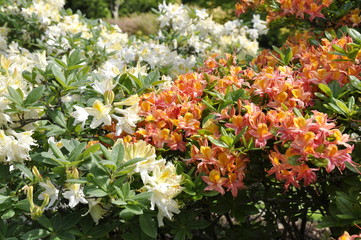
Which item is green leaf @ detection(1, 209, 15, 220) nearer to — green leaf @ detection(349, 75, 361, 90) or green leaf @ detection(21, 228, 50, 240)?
green leaf @ detection(21, 228, 50, 240)

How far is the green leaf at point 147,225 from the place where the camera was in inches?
54.1

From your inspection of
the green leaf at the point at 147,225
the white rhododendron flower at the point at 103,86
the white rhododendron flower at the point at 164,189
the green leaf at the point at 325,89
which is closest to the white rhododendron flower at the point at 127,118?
the white rhododendron flower at the point at 103,86

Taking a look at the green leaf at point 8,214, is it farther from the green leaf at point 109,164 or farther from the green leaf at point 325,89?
the green leaf at point 325,89

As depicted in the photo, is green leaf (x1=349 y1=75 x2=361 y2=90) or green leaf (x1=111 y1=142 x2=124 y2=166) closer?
green leaf (x1=111 y1=142 x2=124 y2=166)

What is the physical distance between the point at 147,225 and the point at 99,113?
0.42 metres

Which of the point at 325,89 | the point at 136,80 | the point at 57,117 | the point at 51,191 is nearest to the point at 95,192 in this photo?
the point at 51,191

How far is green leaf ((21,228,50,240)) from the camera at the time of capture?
4.38 ft

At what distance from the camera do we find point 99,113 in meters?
1.54

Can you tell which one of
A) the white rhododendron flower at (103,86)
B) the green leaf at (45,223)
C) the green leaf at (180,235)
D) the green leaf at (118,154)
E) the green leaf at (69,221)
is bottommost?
the green leaf at (180,235)

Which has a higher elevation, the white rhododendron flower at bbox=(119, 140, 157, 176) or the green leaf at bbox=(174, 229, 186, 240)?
the white rhododendron flower at bbox=(119, 140, 157, 176)

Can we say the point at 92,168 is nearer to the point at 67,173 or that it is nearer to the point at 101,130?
the point at 67,173

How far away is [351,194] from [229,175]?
1.35ft

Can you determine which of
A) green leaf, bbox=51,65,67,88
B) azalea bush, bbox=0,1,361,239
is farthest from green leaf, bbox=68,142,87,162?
Result: green leaf, bbox=51,65,67,88

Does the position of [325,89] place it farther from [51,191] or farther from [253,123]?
[51,191]
